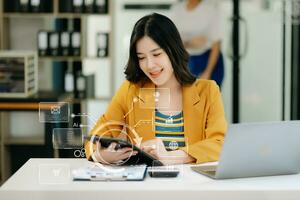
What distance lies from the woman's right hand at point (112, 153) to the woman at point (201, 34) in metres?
2.83

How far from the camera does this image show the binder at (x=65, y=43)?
4.81 m

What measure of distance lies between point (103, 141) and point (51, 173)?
0.63ft

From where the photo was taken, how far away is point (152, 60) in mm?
2406

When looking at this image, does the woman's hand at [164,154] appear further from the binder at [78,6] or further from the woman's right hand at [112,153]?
the binder at [78,6]

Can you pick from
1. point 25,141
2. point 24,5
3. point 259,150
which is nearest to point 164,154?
point 259,150

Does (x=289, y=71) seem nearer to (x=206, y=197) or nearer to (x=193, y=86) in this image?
(x=193, y=86)

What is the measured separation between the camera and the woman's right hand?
2.06m

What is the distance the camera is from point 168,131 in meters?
2.38

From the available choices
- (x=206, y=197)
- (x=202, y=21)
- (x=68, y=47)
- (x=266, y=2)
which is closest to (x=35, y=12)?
(x=68, y=47)

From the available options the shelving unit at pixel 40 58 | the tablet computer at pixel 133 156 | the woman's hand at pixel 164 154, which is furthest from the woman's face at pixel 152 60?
the shelving unit at pixel 40 58

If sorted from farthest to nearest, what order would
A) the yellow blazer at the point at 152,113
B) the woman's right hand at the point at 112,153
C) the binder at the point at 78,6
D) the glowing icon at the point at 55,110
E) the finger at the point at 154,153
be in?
1. the binder at the point at 78,6
2. the yellow blazer at the point at 152,113
3. the glowing icon at the point at 55,110
4. the finger at the point at 154,153
5. the woman's right hand at the point at 112,153

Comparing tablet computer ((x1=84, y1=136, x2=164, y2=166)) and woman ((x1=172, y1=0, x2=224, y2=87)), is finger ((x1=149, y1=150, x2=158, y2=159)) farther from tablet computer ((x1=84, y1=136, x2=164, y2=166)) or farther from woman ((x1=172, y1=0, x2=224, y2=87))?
woman ((x1=172, y1=0, x2=224, y2=87))

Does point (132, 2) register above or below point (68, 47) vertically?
above

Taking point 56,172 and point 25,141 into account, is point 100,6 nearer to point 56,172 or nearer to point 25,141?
point 25,141
